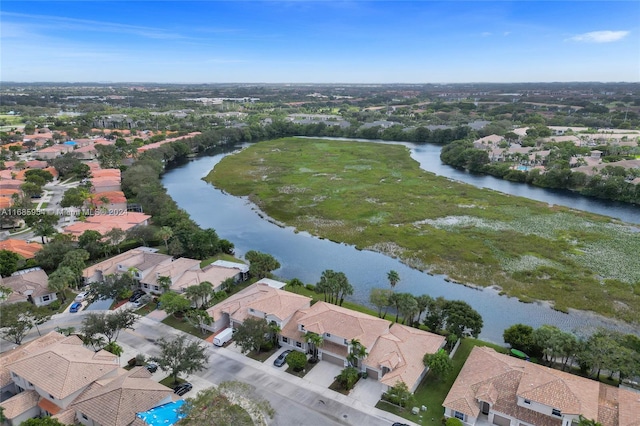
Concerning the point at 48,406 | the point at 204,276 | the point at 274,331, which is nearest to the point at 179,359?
the point at 274,331

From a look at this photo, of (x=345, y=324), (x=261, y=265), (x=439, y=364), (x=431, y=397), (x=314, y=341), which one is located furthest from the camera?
(x=261, y=265)

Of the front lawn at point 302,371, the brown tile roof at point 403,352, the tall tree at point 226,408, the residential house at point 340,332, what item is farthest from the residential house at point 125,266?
the brown tile roof at point 403,352

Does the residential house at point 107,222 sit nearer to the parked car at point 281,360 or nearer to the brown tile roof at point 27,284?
the brown tile roof at point 27,284

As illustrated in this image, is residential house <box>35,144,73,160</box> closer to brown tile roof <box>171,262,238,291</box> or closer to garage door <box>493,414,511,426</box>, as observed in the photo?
brown tile roof <box>171,262,238,291</box>

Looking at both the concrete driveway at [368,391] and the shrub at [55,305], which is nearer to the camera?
the concrete driveway at [368,391]

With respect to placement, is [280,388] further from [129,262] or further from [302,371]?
[129,262]

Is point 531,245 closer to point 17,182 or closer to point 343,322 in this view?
point 343,322

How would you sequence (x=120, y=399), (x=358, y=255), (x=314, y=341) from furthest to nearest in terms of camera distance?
(x=358, y=255) < (x=314, y=341) < (x=120, y=399)
